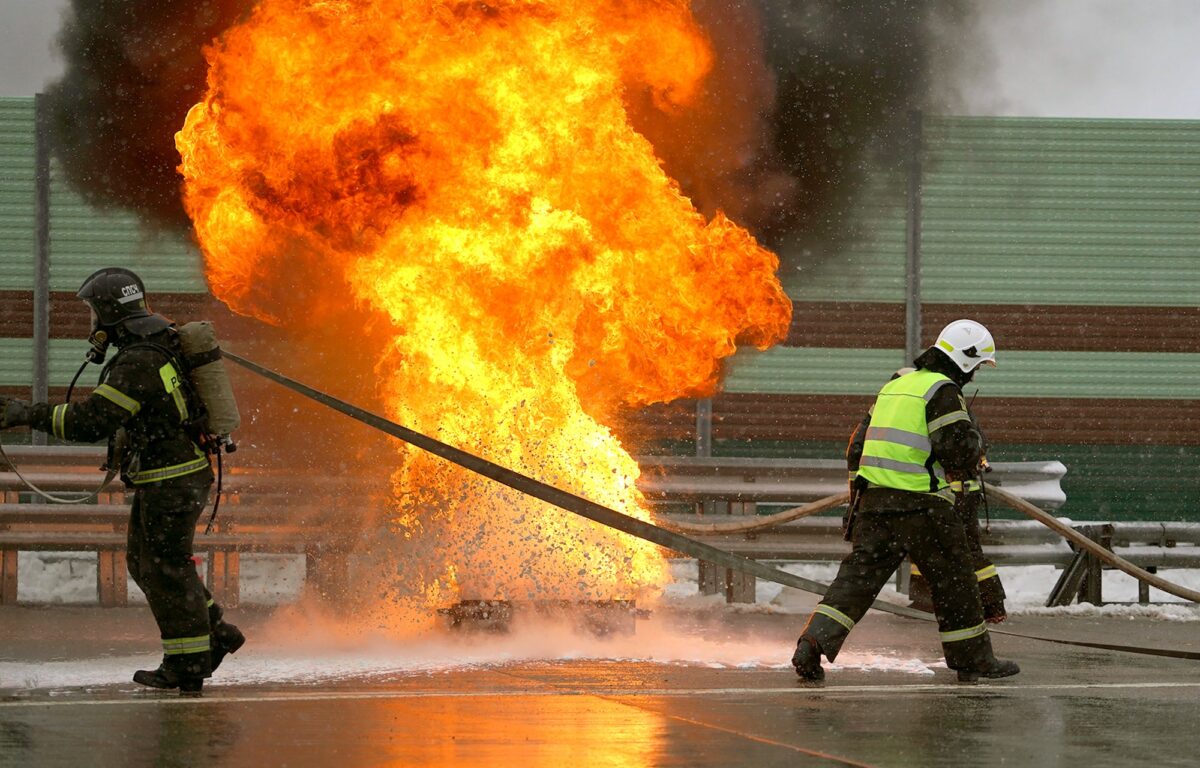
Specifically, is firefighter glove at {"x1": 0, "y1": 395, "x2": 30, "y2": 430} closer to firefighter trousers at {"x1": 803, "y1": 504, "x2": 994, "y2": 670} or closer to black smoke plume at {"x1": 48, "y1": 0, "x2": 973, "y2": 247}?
firefighter trousers at {"x1": 803, "y1": 504, "x2": 994, "y2": 670}

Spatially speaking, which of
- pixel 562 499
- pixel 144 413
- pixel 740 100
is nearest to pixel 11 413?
pixel 144 413

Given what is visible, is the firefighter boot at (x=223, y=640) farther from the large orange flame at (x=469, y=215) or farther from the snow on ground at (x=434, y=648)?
the large orange flame at (x=469, y=215)

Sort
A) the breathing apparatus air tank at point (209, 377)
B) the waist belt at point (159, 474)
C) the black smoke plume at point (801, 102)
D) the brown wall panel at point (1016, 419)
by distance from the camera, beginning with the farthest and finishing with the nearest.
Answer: the brown wall panel at point (1016, 419), the black smoke plume at point (801, 102), the breathing apparatus air tank at point (209, 377), the waist belt at point (159, 474)

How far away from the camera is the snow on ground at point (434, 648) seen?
26.8 ft

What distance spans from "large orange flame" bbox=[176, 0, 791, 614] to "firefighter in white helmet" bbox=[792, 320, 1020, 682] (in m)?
2.08

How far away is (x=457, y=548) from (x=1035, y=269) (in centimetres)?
1017

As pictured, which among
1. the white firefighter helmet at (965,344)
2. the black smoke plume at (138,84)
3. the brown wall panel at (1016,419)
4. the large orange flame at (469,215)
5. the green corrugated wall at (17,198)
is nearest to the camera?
the white firefighter helmet at (965,344)

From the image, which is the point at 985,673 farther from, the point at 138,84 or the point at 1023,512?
the point at 138,84

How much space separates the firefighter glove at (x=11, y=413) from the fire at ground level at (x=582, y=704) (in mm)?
1121

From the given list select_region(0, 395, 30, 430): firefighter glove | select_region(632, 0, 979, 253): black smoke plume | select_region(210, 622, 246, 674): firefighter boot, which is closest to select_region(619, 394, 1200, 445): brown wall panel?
select_region(632, 0, 979, 253): black smoke plume

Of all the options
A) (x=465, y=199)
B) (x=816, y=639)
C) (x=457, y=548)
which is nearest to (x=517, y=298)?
(x=465, y=199)

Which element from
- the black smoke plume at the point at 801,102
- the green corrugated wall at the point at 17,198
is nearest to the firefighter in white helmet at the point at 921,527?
the black smoke plume at the point at 801,102

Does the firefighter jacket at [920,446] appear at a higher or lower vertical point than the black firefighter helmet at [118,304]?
lower

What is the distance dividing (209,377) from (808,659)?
303 centimetres
